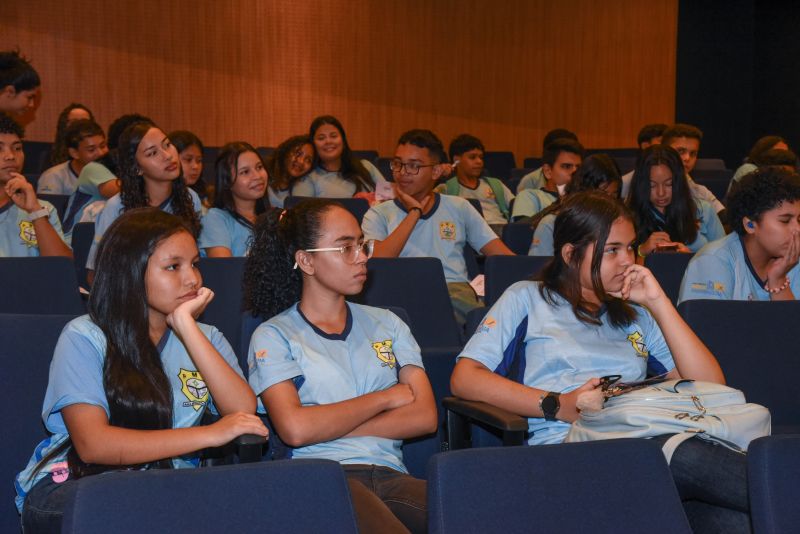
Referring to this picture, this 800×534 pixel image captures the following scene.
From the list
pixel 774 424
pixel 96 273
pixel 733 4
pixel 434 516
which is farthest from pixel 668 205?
pixel 733 4

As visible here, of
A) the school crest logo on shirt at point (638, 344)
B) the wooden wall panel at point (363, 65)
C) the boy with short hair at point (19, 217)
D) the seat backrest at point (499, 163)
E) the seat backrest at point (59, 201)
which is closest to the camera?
the school crest logo on shirt at point (638, 344)

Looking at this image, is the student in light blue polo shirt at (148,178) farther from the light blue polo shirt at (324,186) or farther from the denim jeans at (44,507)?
the denim jeans at (44,507)

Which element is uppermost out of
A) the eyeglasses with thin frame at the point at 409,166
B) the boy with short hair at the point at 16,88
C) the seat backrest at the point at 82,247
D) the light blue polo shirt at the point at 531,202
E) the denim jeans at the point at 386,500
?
the boy with short hair at the point at 16,88

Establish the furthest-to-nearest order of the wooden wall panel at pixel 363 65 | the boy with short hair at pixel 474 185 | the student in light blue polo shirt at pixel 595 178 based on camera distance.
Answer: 1. the wooden wall panel at pixel 363 65
2. the boy with short hair at pixel 474 185
3. the student in light blue polo shirt at pixel 595 178

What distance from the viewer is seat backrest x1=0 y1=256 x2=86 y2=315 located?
3.22 m

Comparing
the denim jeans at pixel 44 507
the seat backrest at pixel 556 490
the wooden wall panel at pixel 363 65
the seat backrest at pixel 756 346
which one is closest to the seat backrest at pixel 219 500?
the seat backrest at pixel 556 490

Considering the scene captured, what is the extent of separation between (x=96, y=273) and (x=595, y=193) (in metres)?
1.34

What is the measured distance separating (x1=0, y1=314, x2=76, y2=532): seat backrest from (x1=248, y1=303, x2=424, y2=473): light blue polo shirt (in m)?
0.50

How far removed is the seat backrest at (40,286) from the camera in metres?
3.22

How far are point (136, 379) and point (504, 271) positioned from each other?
5.71 feet

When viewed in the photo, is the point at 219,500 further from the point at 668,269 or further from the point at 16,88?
the point at 16,88

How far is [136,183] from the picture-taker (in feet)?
14.0

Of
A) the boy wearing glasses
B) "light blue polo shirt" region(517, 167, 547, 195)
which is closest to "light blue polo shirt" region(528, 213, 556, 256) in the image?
the boy wearing glasses

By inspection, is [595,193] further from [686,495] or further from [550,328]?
[686,495]
